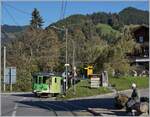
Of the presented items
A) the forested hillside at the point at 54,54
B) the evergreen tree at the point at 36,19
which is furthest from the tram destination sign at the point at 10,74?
the evergreen tree at the point at 36,19

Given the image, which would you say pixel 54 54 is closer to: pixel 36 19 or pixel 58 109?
pixel 36 19

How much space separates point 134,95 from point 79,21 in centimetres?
14928

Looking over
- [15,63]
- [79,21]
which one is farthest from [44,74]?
[79,21]

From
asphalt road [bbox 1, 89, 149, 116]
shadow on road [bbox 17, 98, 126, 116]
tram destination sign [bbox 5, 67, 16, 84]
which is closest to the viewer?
asphalt road [bbox 1, 89, 149, 116]

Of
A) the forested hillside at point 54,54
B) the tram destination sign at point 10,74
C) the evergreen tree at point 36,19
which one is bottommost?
the tram destination sign at point 10,74

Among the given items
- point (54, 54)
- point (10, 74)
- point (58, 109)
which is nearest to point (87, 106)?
point (58, 109)

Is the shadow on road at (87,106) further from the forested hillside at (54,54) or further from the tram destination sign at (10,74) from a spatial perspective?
the forested hillside at (54,54)

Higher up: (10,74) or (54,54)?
(54,54)

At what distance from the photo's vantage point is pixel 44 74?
62.6 metres

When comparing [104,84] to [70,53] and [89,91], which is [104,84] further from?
[70,53]

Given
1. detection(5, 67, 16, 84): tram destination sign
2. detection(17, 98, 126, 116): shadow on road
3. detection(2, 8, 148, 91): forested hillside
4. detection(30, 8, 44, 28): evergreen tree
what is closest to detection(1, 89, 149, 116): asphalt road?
detection(17, 98, 126, 116): shadow on road

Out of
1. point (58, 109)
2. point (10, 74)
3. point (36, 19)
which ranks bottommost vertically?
point (58, 109)

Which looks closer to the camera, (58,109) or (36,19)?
(58,109)

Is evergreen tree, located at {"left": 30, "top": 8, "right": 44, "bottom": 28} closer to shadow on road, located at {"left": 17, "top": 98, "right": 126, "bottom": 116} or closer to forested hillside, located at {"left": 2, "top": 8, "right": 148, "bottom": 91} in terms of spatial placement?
forested hillside, located at {"left": 2, "top": 8, "right": 148, "bottom": 91}
